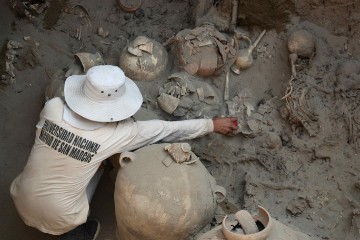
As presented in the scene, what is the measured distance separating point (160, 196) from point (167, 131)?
0.54m

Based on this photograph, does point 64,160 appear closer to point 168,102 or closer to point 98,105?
point 98,105

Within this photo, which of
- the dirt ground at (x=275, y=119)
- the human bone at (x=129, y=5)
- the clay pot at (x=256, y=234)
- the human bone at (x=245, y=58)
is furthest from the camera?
the human bone at (x=129, y=5)

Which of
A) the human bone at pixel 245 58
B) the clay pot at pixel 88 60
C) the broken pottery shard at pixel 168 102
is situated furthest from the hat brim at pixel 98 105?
the human bone at pixel 245 58

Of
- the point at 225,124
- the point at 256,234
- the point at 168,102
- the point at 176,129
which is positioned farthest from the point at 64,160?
the point at 256,234

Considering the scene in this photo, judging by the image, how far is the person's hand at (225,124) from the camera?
401 centimetres

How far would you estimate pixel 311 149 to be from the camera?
164 inches

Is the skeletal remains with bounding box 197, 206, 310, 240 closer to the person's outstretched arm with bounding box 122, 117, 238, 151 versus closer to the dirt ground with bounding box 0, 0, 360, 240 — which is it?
the dirt ground with bounding box 0, 0, 360, 240

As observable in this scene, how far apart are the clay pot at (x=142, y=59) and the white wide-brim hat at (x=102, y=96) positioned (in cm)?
87

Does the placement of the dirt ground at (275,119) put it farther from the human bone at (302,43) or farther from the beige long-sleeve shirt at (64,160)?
the beige long-sleeve shirt at (64,160)

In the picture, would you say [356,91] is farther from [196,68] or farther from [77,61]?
[77,61]

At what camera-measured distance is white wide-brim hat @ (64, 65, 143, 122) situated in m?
3.39

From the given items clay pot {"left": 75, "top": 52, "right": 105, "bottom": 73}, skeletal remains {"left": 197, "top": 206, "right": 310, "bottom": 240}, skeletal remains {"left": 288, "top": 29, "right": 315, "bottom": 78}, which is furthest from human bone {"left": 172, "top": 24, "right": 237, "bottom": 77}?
skeletal remains {"left": 197, "top": 206, "right": 310, "bottom": 240}

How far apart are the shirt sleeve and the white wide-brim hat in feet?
0.63

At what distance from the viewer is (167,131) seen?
148 inches
